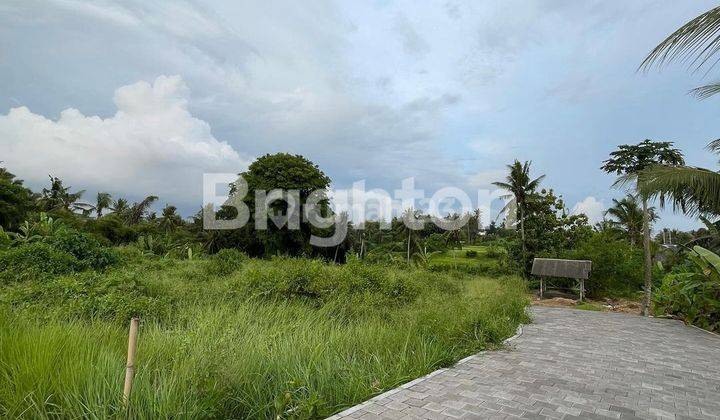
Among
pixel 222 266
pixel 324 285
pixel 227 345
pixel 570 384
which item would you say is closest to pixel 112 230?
pixel 222 266

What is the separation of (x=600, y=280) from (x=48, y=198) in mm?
44900

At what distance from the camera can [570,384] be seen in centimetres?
450

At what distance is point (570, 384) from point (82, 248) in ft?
53.2

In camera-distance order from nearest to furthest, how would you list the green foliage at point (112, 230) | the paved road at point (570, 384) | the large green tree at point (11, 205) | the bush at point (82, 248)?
the paved road at point (570, 384), the bush at point (82, 248), the large green tree at point (11, 205), the green foliage at point (112, 230)

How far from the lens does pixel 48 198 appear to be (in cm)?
3859

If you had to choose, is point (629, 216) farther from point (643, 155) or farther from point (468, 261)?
point (643, 155)

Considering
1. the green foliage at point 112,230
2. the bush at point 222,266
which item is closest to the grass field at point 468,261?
the bush at point 222,266

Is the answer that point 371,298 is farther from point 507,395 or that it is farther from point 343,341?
point 507,395

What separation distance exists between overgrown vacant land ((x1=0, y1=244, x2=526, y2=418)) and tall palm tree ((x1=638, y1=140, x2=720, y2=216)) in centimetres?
318

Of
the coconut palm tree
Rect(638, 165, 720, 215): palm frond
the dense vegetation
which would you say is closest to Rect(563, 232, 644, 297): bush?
the dense vegetation

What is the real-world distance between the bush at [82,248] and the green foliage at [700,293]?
1762 centimetres

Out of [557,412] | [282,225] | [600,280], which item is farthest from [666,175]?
[282,225]

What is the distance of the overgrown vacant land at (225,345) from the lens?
319 centimetres

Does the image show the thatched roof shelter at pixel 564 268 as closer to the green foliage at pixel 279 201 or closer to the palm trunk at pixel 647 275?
the palm trunk at pixel 647 275
